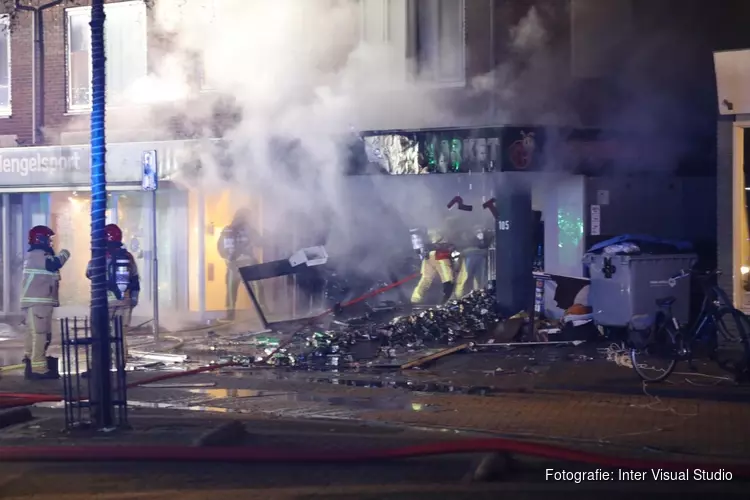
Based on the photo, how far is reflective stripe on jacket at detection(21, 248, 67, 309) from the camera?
367 inches

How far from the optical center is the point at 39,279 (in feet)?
30.6

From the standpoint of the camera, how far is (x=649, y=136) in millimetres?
11227

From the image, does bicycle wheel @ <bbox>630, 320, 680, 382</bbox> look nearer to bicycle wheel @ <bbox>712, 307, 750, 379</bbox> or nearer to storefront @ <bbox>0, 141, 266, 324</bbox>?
bicycle wheel @ <bbox>712, 307, 750, 379</bbox>

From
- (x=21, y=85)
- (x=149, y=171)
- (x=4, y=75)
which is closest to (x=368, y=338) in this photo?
(x=149, y=171)

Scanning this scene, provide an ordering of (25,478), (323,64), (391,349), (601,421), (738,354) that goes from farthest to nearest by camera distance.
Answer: (323,64) → (391,349) → (738,354) → (601,421) → (25,478)

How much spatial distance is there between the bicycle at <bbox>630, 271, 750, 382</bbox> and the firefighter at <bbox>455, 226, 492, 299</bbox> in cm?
493

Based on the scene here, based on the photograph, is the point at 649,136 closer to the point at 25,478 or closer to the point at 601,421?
the point at 601,421

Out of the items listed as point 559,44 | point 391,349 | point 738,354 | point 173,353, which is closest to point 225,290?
point 173,353

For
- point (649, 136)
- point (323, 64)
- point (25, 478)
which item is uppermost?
point (323, 64)

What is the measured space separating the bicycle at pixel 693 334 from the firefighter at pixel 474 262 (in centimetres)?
493

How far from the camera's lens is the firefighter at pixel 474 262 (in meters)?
13.5

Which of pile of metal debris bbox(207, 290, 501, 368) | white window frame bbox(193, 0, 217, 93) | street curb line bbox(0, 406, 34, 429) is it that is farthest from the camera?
white window frame bbox(193, 0, 217, 93)

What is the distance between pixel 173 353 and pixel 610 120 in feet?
20.2

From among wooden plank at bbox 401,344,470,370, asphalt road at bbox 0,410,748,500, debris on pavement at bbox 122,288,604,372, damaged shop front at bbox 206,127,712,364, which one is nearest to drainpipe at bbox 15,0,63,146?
damaged shop front at bbox 206,127,712,364
